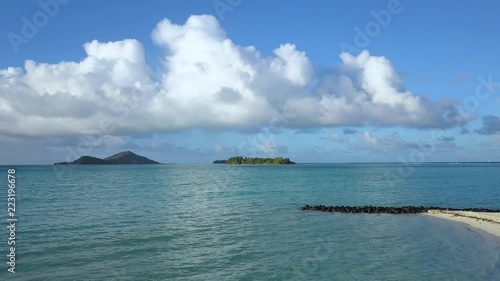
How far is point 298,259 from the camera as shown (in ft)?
89.1

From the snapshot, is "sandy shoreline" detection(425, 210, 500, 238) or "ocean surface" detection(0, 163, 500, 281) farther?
"sandy shoreline" detection(425, 210, 500, 238)

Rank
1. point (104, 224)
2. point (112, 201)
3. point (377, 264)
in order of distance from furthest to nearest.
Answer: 1. point (112, 201)
2. point (104, 224)
3. point (377, 264)

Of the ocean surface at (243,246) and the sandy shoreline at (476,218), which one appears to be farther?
the sandy shoreline at (476,218)

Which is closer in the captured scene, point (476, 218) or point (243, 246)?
point (243, 246)

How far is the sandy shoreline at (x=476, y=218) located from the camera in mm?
38116

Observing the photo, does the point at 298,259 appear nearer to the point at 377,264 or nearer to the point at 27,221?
the point at 377,264

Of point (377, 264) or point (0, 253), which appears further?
point (0, 253)

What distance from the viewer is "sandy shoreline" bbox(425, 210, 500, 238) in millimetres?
38116

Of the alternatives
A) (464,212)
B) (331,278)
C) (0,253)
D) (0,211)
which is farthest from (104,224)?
(464,212)

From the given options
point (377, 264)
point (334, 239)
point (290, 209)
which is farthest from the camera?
point (290, 209)

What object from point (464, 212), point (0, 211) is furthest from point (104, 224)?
point (464, 212)

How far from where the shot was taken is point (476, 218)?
44.0 m

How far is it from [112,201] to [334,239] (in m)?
41.2

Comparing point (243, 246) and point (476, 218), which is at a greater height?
point (476, 218)
